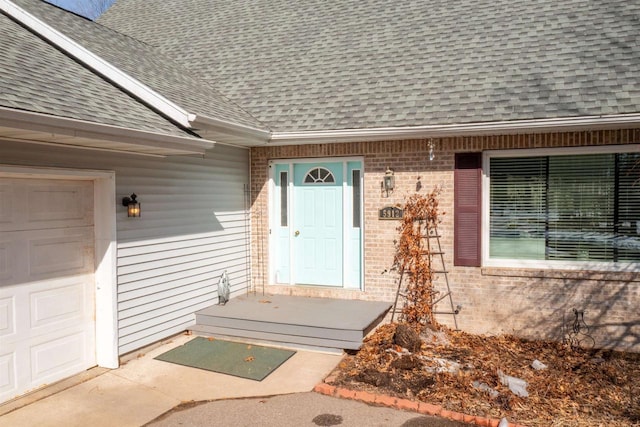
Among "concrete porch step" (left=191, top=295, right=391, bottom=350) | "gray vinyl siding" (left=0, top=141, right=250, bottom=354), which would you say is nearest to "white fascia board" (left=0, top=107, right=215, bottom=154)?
"gray vinyl siding" (left=0, top=141, right=250, bottom=354)

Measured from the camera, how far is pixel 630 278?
22.0 ft

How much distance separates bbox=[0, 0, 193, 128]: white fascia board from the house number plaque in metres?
3.25

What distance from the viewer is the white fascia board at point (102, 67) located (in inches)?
264

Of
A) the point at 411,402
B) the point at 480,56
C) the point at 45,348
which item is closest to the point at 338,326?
the point at 411,402

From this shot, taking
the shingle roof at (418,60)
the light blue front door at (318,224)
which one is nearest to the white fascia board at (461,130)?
the shingle roof at (418,60)

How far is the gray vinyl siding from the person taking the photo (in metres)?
6.29

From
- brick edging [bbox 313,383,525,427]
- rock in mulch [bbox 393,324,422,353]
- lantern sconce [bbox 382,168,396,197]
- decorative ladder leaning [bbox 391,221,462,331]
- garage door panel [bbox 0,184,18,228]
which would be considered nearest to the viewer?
brick edging [bbox 313,383,525,427]

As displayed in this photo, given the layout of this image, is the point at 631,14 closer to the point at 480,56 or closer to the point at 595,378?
the point at 480,56

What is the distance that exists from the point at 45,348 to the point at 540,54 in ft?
26.2

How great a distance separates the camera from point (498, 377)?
555 centimetres

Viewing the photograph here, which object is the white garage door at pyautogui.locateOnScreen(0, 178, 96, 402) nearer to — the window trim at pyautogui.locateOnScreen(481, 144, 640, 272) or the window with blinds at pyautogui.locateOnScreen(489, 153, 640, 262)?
the window trim at pyautogui.locateOnScreen(481, 144, 640, 272)

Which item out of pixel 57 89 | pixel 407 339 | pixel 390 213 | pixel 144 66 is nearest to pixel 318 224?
pixel 390 213

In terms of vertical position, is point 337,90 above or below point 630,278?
above

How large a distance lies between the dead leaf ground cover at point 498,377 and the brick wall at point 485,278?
296mm
